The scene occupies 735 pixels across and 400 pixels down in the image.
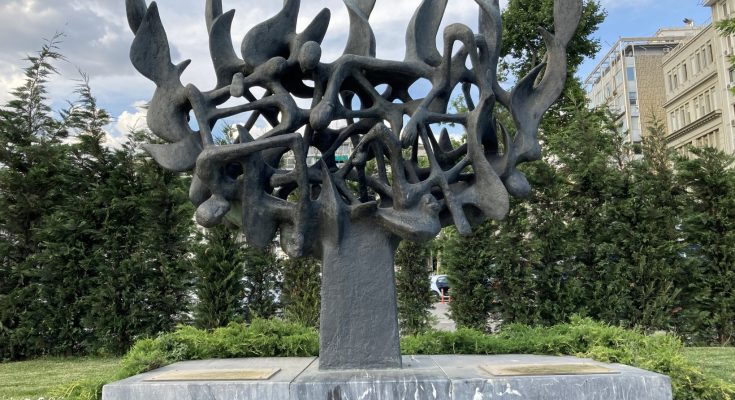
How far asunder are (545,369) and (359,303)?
1678mm

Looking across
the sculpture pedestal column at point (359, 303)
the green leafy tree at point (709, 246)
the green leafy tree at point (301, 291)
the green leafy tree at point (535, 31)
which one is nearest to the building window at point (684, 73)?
the green leafy tree at point (535, 31)

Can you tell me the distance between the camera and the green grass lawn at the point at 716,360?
7207 mm

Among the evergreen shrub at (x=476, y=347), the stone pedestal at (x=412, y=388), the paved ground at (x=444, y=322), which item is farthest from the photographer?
the paved ground at (x=444, y=322)

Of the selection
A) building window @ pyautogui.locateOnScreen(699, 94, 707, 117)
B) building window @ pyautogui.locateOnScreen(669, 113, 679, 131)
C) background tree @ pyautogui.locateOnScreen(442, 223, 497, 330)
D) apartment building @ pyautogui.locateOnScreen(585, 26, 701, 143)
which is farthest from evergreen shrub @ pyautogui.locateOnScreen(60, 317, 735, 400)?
apartment building @ pyautogui.locateOnScreen(585, 26, 701, 143)

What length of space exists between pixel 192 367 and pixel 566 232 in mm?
6952

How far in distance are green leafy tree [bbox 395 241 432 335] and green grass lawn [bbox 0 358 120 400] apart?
499 centimetres

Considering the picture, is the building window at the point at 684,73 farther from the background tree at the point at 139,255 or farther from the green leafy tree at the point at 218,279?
the background tree at the point at 139,255

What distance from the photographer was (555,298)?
32.9 ft

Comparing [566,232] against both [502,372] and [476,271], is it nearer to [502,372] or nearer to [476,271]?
[476,271]

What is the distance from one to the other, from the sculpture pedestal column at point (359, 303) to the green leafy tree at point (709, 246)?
7303mm

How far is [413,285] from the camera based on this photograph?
435 inches

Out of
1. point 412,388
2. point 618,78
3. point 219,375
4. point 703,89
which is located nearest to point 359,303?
point 412,388

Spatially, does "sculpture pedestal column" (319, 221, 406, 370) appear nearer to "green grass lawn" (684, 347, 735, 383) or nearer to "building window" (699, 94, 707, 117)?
"green grass lawn" (684, 347, 735, 383)

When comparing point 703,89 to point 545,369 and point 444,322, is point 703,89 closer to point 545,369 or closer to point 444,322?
point 444,322
